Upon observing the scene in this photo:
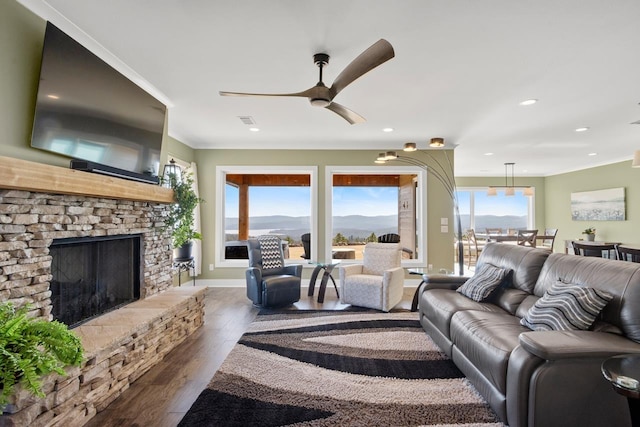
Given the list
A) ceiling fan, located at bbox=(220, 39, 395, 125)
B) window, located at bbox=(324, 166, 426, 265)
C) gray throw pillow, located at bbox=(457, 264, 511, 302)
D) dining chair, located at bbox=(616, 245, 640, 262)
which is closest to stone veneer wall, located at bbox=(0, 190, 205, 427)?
ceiling fan, located at bbox=(220, 39, 395, 125)

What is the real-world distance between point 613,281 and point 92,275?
391cm

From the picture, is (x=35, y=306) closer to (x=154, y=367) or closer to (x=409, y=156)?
(x=154, y=367)

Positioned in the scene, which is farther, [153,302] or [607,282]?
[153,302]

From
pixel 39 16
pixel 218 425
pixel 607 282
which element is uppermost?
pixel 39 16

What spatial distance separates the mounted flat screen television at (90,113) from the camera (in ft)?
7.30

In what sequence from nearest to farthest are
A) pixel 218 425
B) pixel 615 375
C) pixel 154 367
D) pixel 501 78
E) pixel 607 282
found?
pixel 615 375 < pixel 218 425 < pixel 607 282 < pixel 154 367 < pixel 501 78

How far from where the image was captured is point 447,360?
2.99 meters

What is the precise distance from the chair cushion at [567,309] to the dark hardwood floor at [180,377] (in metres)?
2.43

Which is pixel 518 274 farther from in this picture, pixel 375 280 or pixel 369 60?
pixel 369 60

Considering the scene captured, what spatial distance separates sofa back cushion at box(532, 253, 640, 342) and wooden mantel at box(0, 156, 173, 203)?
3509mm

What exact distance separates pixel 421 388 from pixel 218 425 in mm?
1422

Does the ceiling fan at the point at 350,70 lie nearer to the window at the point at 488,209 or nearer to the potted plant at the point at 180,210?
the potted plant at the point at 180,210

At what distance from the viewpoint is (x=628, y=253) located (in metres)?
4.09

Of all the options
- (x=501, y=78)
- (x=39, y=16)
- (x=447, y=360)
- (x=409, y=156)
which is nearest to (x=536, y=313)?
(x=447, y=360)
